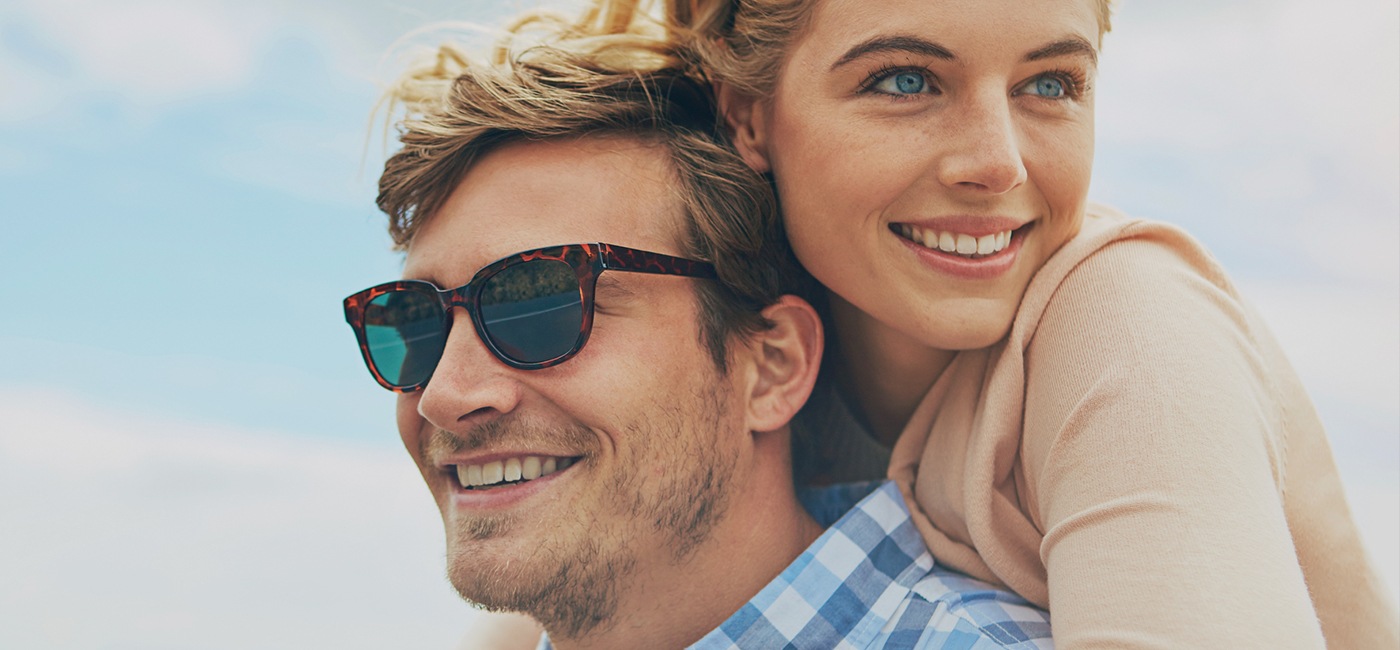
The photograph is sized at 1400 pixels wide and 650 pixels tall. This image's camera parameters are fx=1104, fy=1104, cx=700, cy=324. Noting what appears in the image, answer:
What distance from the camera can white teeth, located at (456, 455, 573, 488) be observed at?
2.35m

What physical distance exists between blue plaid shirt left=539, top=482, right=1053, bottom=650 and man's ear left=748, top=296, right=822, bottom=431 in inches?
11.8

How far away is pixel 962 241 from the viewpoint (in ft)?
6.68

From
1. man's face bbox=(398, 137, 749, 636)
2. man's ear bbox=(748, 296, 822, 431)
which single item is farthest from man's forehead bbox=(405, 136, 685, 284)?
man's ear bbox=(748, 296, 822, 431)

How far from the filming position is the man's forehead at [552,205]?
2365 mm

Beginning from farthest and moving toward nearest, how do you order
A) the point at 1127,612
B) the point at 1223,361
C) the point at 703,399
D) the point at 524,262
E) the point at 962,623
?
the point at 703,399 → the point at 524,262 → the point at 962,623 → the point at 1223,361 → the point at 1127,612

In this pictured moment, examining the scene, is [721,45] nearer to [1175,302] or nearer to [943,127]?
[943,127]

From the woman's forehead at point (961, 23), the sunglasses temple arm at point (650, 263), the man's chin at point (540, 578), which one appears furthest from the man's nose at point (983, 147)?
the man's chin at point (540, 578)

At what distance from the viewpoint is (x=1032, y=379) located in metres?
1.96

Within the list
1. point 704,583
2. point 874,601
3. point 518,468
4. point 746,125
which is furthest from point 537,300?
point 874,601

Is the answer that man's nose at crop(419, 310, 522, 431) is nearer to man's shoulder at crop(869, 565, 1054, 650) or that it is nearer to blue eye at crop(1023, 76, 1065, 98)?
man's shoulder at crop(869, 565, 1054, 650)

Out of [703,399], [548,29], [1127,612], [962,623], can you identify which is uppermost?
[548,29]

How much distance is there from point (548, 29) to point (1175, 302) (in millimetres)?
1846

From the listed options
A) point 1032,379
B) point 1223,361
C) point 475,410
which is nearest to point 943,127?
point 1032,379

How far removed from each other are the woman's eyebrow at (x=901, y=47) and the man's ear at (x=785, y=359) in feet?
2.37
